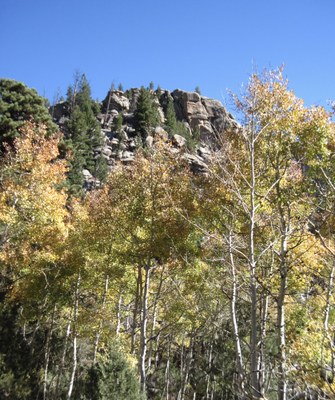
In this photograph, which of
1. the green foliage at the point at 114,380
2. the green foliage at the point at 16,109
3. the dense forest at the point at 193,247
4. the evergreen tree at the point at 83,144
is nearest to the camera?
the dense forest at the point at 193,247

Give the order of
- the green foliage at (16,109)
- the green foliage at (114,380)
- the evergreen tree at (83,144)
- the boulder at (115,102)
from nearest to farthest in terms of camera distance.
→ 1. the green foliage at (114,380)
2. the green foliage at (16,109)
3. the evergreen tree at (83,144)
4. the boulder at (115,102)

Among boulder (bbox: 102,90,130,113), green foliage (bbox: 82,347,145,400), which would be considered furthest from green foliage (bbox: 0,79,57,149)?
boulder (bbox: 102,90,130,113)

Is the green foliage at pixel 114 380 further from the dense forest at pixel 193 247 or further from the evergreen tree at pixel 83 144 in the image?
the evergreen tree at pixel 83 144

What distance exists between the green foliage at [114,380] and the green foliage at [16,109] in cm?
1726

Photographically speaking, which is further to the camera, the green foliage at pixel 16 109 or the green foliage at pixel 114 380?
the green foliage at pixel 16 109

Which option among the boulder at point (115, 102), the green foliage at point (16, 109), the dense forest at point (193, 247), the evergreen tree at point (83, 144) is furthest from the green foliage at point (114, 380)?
the boulder at point (115, 102)

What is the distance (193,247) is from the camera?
10.8m

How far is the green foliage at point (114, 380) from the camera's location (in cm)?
898

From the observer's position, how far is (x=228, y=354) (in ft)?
74.5

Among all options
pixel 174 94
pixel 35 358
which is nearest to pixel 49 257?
pixel 35 358

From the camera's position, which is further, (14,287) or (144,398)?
(14,287)

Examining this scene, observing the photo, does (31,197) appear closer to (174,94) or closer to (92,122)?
(92,122)

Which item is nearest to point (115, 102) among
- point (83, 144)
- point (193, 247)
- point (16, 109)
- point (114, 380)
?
point (83, 144)

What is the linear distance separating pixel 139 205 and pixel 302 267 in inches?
209
